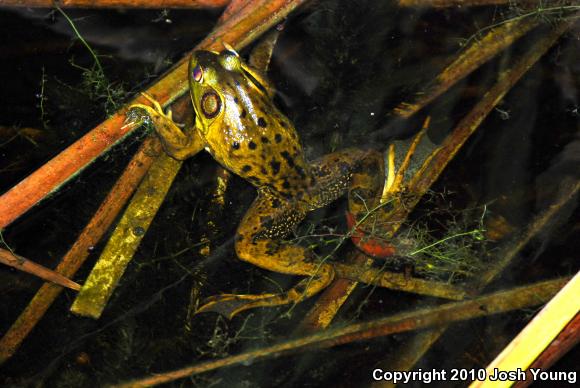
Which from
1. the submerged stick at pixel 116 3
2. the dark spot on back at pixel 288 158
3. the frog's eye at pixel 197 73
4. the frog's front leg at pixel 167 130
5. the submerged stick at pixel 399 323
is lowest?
the submerged stick at pixel 399 323

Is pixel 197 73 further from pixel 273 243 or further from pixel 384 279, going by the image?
pixel 384 279

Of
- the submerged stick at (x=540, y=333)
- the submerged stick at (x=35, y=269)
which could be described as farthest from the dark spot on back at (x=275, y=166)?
the submerged stick at (x=540, y=333)

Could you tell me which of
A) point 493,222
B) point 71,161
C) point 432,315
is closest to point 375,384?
point 432,315

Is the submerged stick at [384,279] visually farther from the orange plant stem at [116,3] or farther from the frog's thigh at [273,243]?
the orange plant stem at [116,3]

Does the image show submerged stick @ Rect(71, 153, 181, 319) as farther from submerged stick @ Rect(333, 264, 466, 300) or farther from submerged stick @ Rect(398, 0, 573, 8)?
submerged stick @ Rect(398, 0, 573, 8)

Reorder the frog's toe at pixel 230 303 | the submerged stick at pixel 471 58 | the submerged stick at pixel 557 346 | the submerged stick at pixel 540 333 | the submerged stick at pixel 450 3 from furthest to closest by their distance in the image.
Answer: the submerged stick at pixel 450 3 < the submerged stick at pixel 471 58 < the frog's toe at pixel 230 303 < the submerged stick at pixel 557 346 < the submerged stick at pixel 540 333

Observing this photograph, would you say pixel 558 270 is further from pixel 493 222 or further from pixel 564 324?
pixel 564 324

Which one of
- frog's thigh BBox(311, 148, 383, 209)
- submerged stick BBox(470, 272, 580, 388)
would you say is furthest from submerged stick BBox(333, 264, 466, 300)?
submerged stick BBox(470, 272, 580, 388)
